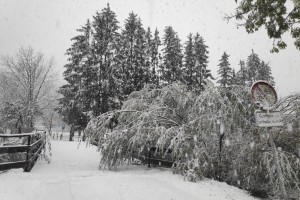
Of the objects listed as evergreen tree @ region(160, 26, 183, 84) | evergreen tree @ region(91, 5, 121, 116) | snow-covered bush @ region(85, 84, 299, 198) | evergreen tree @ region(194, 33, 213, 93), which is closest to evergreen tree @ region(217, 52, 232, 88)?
evergreen tree @ region(194, 33, 213, 93)

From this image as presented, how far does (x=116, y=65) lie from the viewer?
84.8 ft

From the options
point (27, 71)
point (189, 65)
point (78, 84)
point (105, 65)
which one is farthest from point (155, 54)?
point (27, 71)

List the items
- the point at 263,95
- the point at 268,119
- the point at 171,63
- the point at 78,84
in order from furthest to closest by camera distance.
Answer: the point at 171,63, the point at 78,84, the point at 263,95, the point at 268,119

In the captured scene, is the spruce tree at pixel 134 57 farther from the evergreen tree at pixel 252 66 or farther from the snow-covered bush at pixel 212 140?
the evergreen tree at pixel 252 66

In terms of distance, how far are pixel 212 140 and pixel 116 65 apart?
18.1m

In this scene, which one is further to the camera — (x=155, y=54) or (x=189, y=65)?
(x=189, y=65)

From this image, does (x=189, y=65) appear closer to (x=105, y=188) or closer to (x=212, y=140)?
(x=212, y=140)

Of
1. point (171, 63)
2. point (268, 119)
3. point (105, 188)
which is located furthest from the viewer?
point (171, 63)

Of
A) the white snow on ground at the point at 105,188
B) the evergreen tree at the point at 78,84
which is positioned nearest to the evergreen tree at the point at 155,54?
the evergreen tree at the point at 78,84

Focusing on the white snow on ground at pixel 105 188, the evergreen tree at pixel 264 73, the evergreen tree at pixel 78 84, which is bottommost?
the white snow on ground at pixel 105 188

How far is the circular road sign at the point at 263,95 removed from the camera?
4961mm

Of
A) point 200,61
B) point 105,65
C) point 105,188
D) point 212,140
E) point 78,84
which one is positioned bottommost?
point 105,188

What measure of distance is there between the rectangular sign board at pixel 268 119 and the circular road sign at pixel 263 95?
141mm

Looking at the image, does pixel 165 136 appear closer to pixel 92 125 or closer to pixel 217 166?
pixel 217 166
